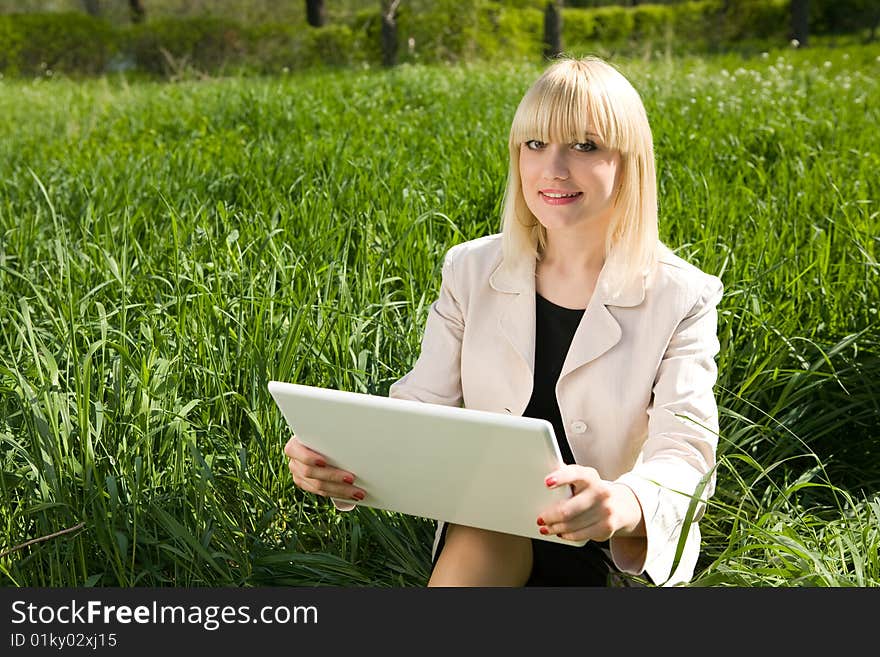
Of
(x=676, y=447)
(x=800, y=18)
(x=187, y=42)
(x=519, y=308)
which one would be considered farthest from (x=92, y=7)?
(x=676, y=447)

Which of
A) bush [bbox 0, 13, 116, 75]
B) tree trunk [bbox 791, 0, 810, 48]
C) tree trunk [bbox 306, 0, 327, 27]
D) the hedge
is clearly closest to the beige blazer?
the hedge

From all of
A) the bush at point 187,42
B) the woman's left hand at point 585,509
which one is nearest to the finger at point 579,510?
the woman's left hand at point 585,509

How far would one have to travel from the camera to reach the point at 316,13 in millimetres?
21031

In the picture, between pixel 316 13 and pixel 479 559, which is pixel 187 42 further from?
pixel 479 559

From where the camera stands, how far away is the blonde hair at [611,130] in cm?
173

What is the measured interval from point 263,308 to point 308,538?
0.60 meters

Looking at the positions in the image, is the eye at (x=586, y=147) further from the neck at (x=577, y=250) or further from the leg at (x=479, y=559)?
the leg at (x=479, y=559)

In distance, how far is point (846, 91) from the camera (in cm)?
746

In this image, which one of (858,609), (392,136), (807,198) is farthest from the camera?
(392,136)

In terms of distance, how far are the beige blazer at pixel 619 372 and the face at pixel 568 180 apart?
128 mm

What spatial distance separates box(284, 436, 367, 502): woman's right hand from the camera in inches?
67.5

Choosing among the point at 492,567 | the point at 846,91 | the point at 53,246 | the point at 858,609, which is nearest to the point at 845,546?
the point at 858,609

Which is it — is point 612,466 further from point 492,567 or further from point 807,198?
point 807,198

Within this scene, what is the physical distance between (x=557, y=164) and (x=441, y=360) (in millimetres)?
446
